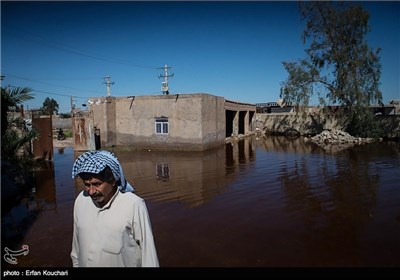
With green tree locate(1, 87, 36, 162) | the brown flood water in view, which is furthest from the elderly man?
green tree locate(1, 87, 36, 162)

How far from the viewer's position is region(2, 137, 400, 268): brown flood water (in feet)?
15.6

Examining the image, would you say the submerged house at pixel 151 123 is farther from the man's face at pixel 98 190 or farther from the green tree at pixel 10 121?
the man's face at pixel 98 190

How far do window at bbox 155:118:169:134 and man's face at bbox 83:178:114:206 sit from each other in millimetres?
17131

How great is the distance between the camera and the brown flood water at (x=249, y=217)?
15.6ft

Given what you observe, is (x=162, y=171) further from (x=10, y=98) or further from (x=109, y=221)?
(x=109, y=221)

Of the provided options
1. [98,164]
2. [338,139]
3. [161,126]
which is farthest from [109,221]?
[338,139]

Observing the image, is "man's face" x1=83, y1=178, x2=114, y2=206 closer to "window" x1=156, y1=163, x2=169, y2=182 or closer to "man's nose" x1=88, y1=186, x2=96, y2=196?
"man's nose" x1=88, y1=186, x2=96, y2=196

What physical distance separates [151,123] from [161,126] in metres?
0.77

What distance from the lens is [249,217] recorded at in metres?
6.51

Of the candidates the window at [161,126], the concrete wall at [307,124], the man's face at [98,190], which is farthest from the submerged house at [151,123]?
the man's face at [98,190]

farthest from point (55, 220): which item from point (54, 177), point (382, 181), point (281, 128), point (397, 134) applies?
point (281, 128)

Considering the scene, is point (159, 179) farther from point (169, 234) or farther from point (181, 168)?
point (169, 234)

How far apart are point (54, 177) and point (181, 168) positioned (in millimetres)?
5435

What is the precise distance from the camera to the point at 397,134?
25578mm
